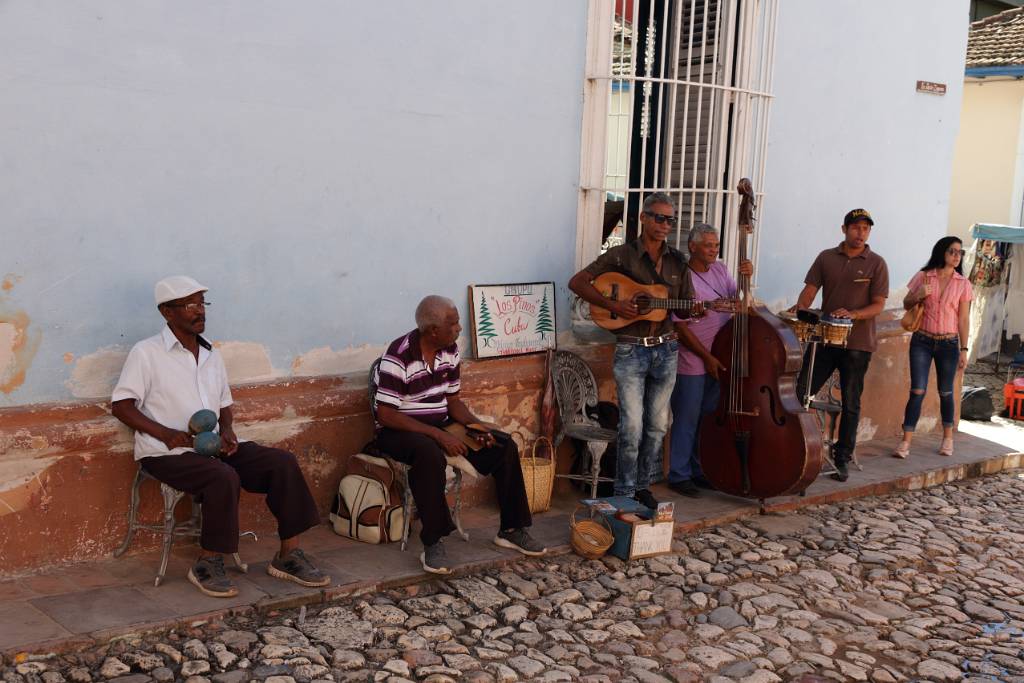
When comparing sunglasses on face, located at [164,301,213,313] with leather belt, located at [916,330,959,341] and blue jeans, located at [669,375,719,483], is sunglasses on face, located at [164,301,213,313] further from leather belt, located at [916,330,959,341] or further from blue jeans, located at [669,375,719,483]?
leather belt, located at [916,330,959,341]

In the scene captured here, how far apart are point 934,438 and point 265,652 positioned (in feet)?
21.9

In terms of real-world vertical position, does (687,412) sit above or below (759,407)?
below

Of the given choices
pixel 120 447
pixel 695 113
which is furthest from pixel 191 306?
pixel 695 113

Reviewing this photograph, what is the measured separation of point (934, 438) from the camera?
909 cm

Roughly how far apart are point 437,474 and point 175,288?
1467 millimetres

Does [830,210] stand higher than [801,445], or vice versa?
[830,210]

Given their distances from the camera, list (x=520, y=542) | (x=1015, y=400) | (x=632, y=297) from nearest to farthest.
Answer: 1. (x=520, y=542)
2. (x=632, y=297)
3. (x=1015, y=400)

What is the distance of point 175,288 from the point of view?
4.64m

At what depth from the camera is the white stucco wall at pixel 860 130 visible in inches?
304

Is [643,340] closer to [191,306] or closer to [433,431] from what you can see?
[433,431]

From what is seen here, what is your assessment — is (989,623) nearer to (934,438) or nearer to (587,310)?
(587,310)

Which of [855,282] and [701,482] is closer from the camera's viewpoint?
[701,482]

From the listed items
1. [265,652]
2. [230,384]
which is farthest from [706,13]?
[265,652]

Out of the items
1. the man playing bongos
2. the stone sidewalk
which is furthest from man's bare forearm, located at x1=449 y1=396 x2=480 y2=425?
the man playing bongos
